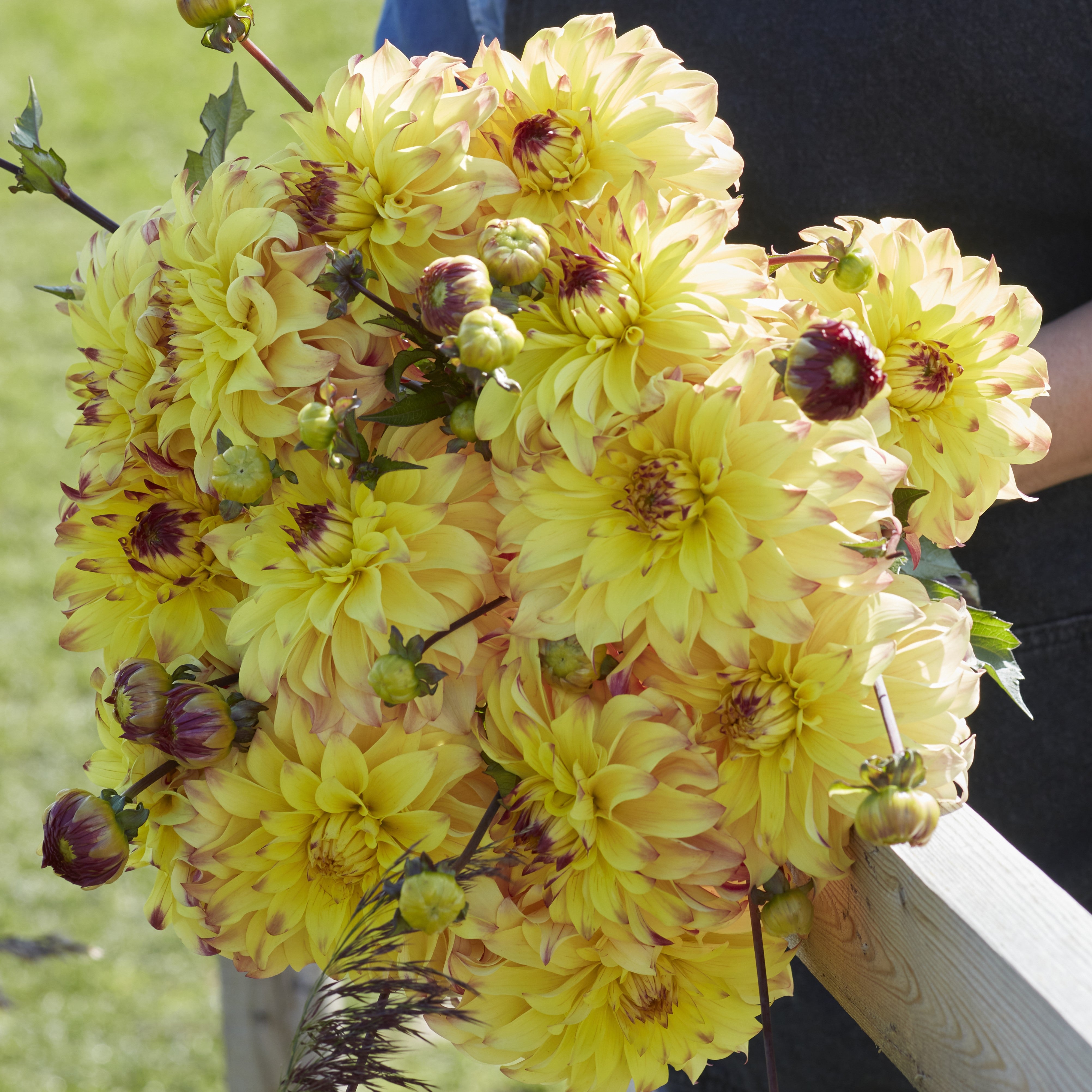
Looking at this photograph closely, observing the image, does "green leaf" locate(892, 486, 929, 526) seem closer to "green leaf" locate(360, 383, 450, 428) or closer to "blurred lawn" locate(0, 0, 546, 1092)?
"green leaf" locate(360, 383, 450, 428)

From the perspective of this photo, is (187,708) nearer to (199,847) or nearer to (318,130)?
(199,847)

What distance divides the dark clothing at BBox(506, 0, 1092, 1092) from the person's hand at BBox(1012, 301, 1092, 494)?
0.39 ft

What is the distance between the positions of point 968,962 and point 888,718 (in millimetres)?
90

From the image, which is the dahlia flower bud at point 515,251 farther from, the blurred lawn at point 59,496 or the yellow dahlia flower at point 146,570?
the blurred lawn at point 59,496

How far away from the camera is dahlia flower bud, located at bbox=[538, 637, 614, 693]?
16.7 inches

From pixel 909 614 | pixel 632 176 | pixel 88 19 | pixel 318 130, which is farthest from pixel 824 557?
pixel 88 19

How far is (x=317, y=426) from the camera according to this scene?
0.40 meters

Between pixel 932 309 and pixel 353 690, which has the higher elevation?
pixel 932 309

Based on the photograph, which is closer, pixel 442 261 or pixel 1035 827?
pixel 442 261

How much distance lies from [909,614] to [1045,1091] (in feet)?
0.53

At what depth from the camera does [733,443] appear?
40 centimetres

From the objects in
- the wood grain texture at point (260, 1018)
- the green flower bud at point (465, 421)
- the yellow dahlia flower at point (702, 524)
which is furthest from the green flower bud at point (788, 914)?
the wood grain texture at point (260, 1018)

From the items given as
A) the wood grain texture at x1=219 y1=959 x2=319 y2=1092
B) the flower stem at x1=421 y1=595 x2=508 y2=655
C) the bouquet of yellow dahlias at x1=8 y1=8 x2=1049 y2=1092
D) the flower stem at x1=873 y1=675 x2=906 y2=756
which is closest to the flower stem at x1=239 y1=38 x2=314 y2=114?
the bouquet of yellow dahlias at x1=8 y1=8 x2=1049 y2=1092

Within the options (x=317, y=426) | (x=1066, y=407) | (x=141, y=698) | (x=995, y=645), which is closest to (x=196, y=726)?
(x=141, y=698)
